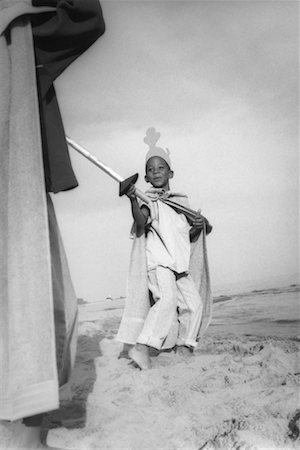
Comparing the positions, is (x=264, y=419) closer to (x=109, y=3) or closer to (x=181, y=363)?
(x=181, y=363)

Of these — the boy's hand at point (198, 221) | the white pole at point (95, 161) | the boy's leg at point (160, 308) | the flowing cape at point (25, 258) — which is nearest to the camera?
the flowing cape at point (25, 258)

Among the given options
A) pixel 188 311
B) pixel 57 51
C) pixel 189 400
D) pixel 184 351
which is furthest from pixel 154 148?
pixel 189 400

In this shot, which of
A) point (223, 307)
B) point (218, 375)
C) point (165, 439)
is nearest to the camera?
point (165, 439)

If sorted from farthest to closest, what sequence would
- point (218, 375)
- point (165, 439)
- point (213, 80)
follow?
1. point (213, 80)
2. point (218, 375)
3. point (165, 439)

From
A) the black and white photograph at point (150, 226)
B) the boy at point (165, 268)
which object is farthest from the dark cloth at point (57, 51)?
the boy at point (165, 268)

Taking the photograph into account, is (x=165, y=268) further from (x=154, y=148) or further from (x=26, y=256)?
(x=26, y=256)

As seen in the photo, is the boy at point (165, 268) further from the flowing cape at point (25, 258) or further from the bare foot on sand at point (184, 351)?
the flowing cape at point (25, 258)

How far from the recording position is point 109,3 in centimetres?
239

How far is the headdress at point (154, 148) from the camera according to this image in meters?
2.65

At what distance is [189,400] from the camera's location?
1.53 m

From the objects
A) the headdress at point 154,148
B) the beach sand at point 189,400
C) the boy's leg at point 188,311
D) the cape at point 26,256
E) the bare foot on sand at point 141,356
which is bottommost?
the beach sand at point 189,400

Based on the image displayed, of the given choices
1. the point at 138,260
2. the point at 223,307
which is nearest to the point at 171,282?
the point at 138,260

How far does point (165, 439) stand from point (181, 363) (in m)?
0.53

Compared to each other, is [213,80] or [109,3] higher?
[109,3]
